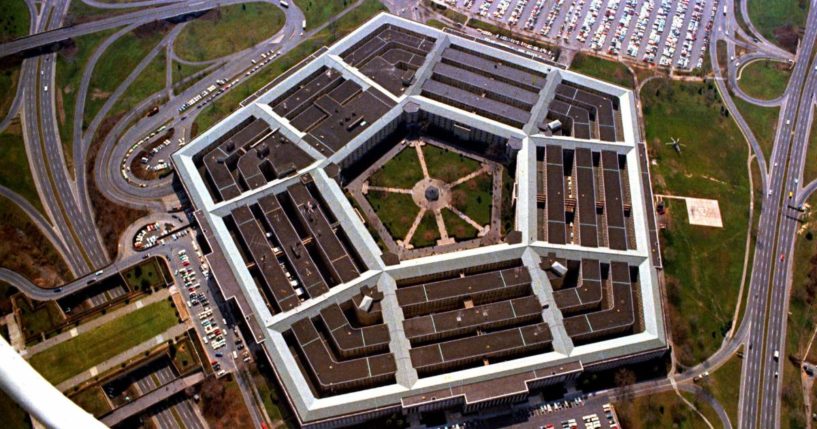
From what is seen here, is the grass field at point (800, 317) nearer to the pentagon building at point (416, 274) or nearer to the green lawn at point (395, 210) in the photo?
the pentagon building at point (416, 274)

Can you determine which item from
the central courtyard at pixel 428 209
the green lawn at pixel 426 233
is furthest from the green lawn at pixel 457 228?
the green lawn at pixel 426 233

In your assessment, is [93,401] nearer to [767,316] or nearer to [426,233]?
[426,233]

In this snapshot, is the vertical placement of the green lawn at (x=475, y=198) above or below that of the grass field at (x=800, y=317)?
above

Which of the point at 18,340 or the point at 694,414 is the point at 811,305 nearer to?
the point at 694,414

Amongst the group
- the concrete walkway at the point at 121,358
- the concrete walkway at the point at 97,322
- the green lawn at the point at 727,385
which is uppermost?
the concrete walkway at the point at 97,322

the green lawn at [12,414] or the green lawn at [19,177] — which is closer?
the green lawn at [12,414]
